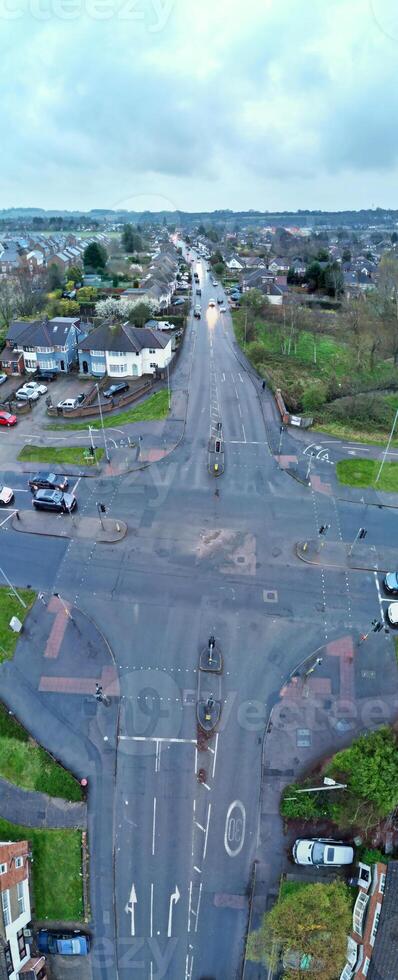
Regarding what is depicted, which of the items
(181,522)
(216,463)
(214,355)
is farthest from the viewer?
(214,355)

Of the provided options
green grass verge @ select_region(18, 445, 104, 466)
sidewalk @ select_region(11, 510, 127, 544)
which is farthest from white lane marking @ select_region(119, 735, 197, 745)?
green grass verge @ select_region(18, 445, 104, 466)

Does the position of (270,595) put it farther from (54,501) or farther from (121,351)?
(121,351)

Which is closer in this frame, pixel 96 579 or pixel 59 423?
pixel 96 579

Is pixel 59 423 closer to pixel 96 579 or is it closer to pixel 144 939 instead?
pixel 96 579

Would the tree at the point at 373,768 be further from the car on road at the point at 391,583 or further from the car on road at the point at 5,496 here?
the car on road at the point at 5,496

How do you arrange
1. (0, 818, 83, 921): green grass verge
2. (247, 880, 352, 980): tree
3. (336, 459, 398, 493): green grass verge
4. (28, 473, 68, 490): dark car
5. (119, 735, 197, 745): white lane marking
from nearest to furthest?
1. (247, 880, 352, 980): tree
2. (0, 818, 83, 921): green grass verge
3. (119, 735, 197, 745): white lane marking
4. (28, 473, 68, 490): dark car
5. (336, 459, 398, 493): green grass verge

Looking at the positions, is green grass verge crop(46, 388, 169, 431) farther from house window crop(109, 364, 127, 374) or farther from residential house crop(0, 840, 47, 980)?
residential house crop(0, 840, 47, 980)

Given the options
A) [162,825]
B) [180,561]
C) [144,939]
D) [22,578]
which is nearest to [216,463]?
[180,561]
